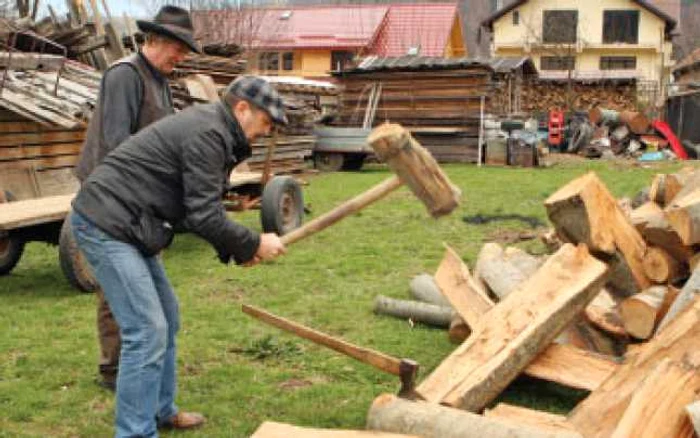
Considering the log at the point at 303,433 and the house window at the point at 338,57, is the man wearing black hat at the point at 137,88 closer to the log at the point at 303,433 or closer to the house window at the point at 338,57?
the log at the point at 303,433

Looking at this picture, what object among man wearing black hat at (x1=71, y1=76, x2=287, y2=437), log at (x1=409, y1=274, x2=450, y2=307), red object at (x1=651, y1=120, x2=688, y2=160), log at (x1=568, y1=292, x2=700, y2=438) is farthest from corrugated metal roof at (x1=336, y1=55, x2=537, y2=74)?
man wearing black hat at (x1=71, y1=76, x2=287, y2=437)

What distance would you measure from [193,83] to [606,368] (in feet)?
34.1

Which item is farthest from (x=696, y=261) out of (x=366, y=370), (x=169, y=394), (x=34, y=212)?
(x=34, y=212)

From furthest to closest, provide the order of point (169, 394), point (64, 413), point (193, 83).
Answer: point (193, 83) → point (64, 413) → point (169, 394)

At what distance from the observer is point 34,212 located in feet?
24.1

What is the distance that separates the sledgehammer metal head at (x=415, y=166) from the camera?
13.4 ft

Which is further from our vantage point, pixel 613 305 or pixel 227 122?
pixel 613 305

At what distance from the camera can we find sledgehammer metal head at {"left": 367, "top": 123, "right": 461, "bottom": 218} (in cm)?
409

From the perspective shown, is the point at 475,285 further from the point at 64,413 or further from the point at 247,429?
the point at 64,413

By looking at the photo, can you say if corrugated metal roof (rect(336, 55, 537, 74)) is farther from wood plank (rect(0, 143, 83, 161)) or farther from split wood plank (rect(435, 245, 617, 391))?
split wood plank (rect(435, 245, 617, 391))

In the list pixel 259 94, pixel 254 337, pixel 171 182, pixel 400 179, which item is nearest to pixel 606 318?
pixel 400 179

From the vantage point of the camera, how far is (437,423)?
360cm

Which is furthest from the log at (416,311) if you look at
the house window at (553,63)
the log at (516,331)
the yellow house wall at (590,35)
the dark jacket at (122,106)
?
the yellow house wall at (590,35)

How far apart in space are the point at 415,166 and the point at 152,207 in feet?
4.14
